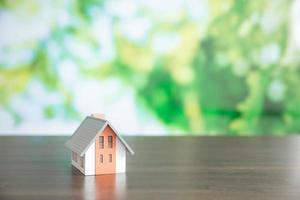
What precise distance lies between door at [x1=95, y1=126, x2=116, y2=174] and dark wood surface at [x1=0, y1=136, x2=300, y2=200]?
40 mm

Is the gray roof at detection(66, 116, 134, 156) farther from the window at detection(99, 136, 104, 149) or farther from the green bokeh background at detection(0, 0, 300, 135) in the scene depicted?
the green bokeh background at detection(0, 0, 300, 135)

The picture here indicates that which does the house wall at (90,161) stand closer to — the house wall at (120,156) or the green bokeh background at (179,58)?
the house wall at (120,156)

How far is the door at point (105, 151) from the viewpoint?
1.75m

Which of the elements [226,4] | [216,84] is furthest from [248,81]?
[226,4]

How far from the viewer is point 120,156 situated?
5.95 ft

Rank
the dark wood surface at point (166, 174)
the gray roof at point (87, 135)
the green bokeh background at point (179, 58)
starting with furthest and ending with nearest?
1. the green bokeh background at point (179, 58)
2. the gray roof at point (87, 135)
3. the dark wood surface at point (166, 174)

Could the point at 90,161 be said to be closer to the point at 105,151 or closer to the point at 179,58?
the point at 105,151

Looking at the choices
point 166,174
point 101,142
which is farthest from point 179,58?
point 101,142

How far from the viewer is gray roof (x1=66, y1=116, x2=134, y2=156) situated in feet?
5.70

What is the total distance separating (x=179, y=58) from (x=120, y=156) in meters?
2.06

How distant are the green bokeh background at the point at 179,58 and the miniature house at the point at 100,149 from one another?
1909 millimetres

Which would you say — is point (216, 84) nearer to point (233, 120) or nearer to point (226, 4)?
point (233, 120)

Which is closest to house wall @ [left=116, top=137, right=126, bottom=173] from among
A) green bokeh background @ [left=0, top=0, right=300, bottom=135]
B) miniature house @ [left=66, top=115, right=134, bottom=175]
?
miniature house @ [left=66, top=115, right=134, bottom=175]

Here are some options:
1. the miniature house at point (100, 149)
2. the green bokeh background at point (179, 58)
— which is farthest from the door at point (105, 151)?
the green bokeh background at point (179, 58)
